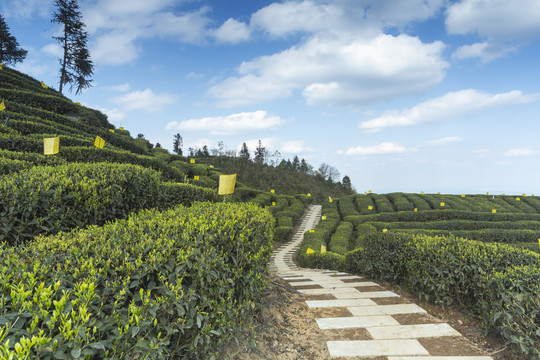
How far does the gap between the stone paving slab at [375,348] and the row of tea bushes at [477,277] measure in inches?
38.0

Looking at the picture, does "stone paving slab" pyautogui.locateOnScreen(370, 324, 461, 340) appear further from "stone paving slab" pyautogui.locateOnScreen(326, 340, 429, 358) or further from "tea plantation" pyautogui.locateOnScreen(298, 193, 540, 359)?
"tea plantation" pyautogui.locateOnScreen(298, 193, 540, 359)

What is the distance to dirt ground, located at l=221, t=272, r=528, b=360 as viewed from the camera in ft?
9.62

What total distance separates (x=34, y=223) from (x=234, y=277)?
2.67 meters

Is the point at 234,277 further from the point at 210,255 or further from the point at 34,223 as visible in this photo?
the point at 34,223

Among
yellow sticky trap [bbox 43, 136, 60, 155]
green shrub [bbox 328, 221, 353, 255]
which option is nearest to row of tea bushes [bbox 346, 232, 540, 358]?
yellow sticky trap [bbox 43, 136, 60, 155]

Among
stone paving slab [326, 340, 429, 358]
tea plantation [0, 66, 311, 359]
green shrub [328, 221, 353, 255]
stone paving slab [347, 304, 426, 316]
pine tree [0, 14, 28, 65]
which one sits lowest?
green shrub [328, 221, 353, 255]

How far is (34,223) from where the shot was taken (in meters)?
3.36

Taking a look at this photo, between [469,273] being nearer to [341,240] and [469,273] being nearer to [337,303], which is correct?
[337,303]

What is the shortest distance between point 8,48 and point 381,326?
5403 cm

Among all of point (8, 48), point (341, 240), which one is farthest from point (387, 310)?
point (8, 48)

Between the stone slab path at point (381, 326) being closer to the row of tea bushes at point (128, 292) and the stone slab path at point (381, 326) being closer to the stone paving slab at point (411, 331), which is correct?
the stone paving slab at point (411, 331)

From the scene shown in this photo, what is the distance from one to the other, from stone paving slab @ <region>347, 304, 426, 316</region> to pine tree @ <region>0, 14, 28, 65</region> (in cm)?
5109

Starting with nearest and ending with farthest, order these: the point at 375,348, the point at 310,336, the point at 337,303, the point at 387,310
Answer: the point at 375,348
the point at 310,336
the point at 387,310
the point at 337,303

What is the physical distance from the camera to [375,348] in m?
3.06
